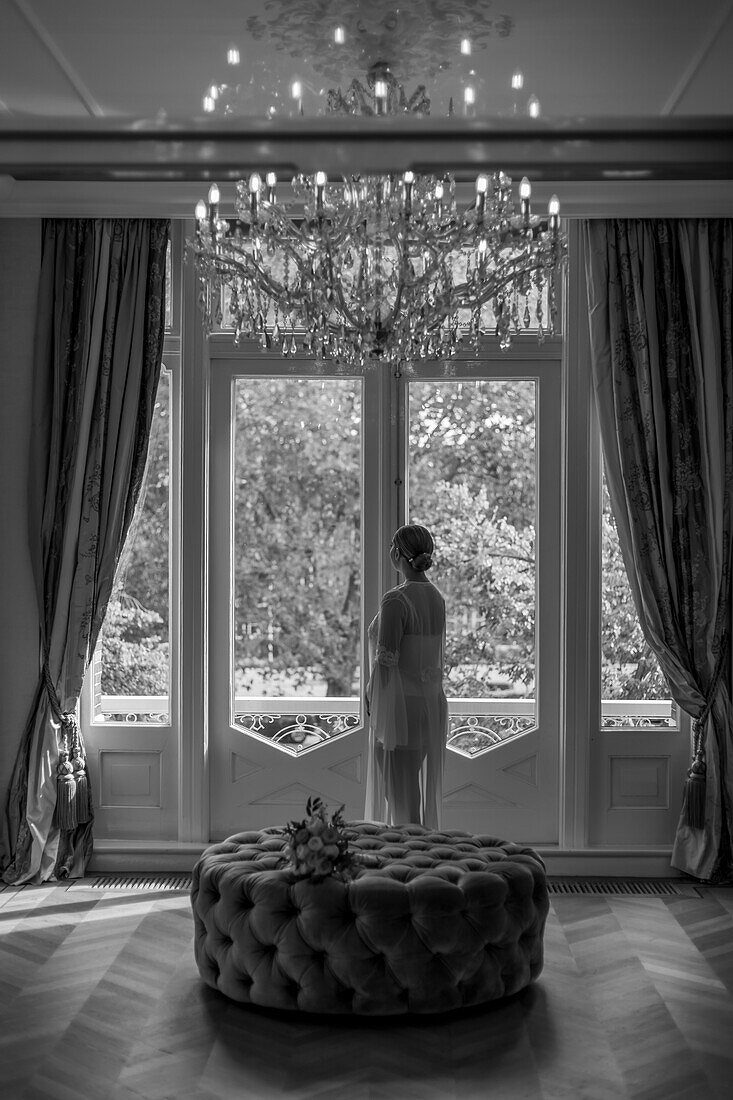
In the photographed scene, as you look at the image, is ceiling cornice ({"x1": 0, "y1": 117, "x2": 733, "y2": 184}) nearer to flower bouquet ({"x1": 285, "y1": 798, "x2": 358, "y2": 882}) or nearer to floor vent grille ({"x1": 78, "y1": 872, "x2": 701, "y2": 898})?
flower bouquet ({"x1": 285, "y1": 798, "x2": 358, "y2": 882})

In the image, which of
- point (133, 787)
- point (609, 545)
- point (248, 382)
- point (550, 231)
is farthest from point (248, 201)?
point (133, 787)

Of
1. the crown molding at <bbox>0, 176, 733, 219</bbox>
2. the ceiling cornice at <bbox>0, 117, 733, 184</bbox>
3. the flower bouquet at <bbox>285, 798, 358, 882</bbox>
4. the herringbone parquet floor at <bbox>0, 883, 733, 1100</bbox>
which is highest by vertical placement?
the crown molding at <bbox>0, 176, 733, 219</bbox>

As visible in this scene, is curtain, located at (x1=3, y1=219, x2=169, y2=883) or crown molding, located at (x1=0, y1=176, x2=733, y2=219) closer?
→ crown molding, located at (x1=0, y1=176, x2=733, y2=219)

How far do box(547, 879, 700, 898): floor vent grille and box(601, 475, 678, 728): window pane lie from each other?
0.73 meters

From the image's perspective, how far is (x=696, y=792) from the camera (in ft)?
15.3

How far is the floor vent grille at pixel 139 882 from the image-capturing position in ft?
14.9

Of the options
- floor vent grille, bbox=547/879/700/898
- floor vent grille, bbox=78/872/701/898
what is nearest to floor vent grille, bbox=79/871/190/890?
floor vent grille, bbox=78/872/701/898

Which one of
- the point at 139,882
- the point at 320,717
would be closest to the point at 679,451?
the point at 320,717

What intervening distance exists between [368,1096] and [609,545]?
2935mm

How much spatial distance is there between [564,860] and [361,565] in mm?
1734

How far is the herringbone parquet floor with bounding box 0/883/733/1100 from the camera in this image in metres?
2.71

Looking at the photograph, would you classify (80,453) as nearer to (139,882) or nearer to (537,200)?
(139,882)

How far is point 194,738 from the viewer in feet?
16.0

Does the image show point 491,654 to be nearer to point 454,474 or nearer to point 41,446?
point 454,474
